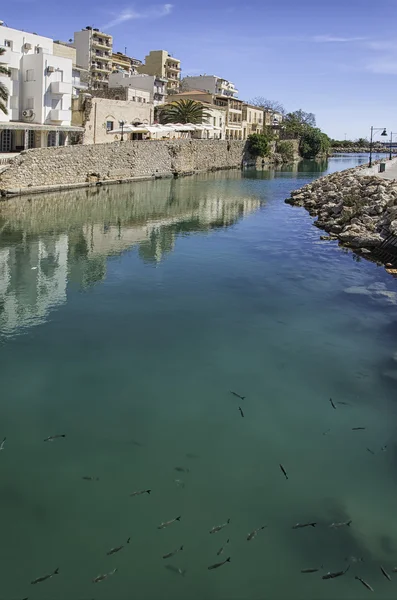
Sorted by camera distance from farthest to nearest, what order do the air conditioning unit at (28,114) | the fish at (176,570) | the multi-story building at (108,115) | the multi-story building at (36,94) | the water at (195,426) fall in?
the multi-story building at (108,115) → the air conditioning unit at (28,114) → the multi-story building at (36,94) → the water at (195,426) → the fish at (176,570)

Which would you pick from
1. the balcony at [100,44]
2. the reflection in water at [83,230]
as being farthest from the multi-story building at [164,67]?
the reflection in water at [83,230]

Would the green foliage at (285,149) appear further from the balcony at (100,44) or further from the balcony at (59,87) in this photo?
the balcony at (59,87)

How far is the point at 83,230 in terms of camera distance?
23781mm

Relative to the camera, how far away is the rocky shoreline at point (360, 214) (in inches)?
826

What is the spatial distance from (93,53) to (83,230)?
60966 millimetres

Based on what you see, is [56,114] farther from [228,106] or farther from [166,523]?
[166,523]

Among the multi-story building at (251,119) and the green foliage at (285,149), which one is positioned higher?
the multi-story building at (251,119)

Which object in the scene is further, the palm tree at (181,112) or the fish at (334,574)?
the palm tree at (181,112)

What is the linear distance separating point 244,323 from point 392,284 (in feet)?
19.4


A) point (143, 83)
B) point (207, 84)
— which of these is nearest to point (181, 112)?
point (143, 83)

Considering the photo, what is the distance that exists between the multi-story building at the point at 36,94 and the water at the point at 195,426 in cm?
Result: 2657

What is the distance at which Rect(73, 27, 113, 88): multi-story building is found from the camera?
75.6m

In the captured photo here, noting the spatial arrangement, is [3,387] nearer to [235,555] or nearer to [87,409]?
[87,409]

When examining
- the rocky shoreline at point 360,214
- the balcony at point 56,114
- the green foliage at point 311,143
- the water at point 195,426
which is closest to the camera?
the water at point 195,426
